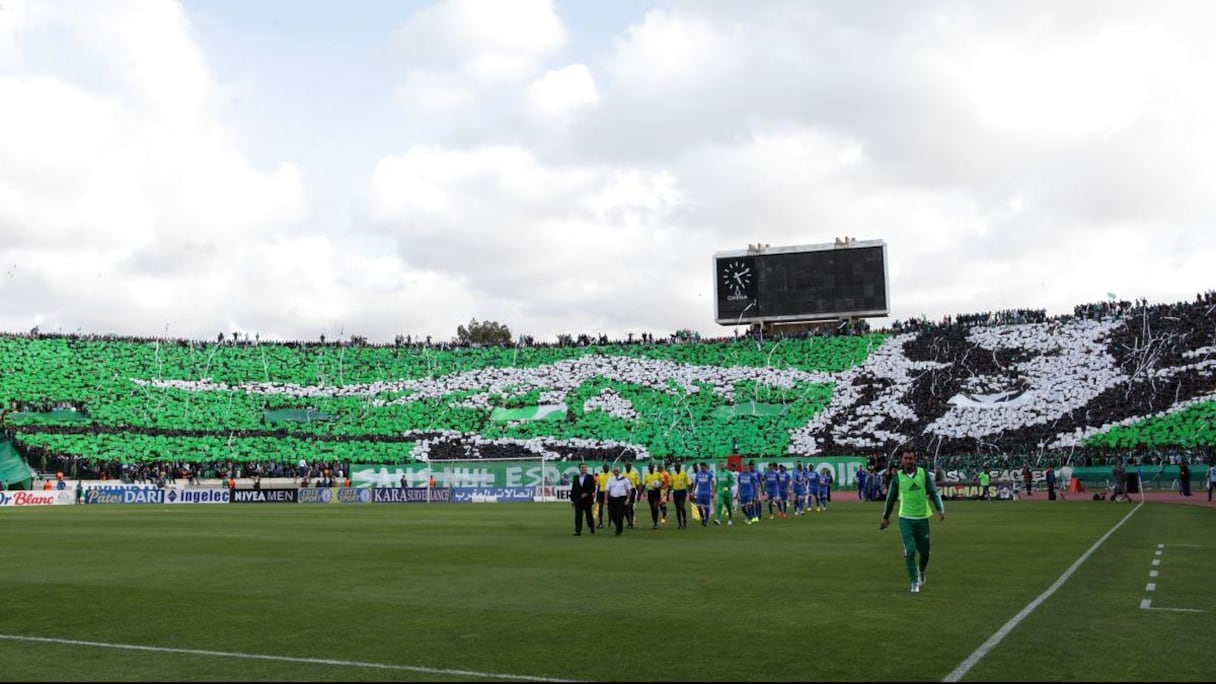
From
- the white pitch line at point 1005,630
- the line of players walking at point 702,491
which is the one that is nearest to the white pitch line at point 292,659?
the white pitch line at point 1005,630

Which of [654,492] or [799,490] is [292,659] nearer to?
[654,492]

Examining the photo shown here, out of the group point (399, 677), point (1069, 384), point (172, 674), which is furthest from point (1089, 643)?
point (1069, 384)

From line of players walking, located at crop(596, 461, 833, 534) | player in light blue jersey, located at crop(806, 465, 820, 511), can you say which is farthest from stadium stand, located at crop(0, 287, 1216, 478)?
line of players walking, located at crop(596, 461, 833, 534)

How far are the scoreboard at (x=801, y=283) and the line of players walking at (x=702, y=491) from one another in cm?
3916

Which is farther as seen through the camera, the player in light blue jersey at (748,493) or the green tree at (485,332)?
the green tree at (485,332)

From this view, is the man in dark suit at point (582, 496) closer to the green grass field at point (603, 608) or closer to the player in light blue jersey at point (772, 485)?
the green grass field at point (603, 608)

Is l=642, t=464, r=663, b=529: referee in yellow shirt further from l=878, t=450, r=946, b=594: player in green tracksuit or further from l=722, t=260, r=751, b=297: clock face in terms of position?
l=722, t=260, r=751, b=297: clock face

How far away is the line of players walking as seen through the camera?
2880 cm

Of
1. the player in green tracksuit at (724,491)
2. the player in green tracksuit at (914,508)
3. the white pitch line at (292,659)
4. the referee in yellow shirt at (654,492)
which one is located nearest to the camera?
the white pitch line at (292,659)

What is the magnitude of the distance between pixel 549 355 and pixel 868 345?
79.8ft

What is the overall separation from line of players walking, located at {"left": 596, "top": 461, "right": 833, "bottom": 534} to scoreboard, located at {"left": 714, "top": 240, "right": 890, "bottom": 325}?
39.2 meters

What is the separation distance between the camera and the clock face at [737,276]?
80000 millimetres

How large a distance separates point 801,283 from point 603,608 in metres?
66.9

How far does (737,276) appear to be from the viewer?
263 feet
